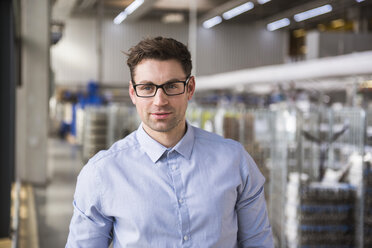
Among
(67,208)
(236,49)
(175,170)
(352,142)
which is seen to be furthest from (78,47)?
(175,170)

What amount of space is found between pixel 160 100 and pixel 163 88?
0.04m

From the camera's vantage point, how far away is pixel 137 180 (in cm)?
151

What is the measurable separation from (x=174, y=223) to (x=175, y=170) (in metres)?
0.17

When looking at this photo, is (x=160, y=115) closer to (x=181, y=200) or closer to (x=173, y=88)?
(x=173, y=88)

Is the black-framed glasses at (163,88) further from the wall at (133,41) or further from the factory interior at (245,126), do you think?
the wall at (133,41)

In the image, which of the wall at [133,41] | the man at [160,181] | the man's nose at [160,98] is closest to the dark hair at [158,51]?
the man at [160,181]

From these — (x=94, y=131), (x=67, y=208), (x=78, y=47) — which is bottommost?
(x=67, y=208)

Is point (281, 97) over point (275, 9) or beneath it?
beneath

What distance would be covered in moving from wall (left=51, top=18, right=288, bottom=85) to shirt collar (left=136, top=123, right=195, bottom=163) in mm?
23392

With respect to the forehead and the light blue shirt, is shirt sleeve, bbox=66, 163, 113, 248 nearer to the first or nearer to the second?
the light blue shirt

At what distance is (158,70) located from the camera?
1.48m

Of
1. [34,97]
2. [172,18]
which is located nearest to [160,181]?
[34,97]

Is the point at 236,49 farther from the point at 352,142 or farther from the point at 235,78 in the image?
the point at 352,142

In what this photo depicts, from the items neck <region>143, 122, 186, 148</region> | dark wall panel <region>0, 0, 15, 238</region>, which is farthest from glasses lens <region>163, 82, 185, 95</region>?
dark wall panel <region>0, 0, 15, 238</region>
